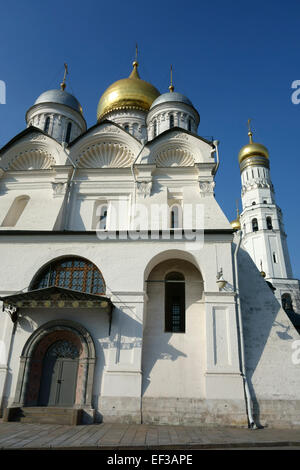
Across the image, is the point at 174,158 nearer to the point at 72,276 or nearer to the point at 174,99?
the point at 174,99

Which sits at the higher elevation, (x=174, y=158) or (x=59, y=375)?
(x=174, y=158)

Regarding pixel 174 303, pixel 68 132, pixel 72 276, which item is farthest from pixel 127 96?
pixel 174 303

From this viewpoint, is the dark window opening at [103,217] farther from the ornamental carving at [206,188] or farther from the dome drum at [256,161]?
the dome drum at [256,161]

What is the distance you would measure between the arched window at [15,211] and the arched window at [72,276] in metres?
3.42

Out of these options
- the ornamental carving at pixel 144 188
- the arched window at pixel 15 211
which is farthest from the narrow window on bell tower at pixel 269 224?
the arched window at pixel 15 211

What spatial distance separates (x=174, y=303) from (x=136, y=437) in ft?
16.8

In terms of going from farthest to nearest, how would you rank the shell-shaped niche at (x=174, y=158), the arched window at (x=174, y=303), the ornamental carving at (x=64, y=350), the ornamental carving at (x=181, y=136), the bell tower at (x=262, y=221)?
the bell tower at (x=262, y=221) < the ornamental carving at (x=181, y=136) < the shell-shaped niche at (x=174, y=158) < the arched window at (x=174, y=303) < the ornamental carving at (x=64, y=350)

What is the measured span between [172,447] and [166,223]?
779 centimetres

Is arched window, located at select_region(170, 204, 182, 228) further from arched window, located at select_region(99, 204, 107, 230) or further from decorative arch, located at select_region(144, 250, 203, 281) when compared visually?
arched window, located at select_region(99, 204, 107, 230)

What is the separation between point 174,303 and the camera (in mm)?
11914

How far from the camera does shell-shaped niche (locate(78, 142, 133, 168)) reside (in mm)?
15062

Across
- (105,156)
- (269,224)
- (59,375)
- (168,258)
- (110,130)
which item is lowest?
(59,375)

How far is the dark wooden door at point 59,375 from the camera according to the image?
10.1m

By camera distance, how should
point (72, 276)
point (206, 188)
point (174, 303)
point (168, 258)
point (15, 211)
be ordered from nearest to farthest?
1. point (72, 276)
2. point (174, 303)
3. point (168, 258)
4. point (206, 188)
5. point (15, 211)
